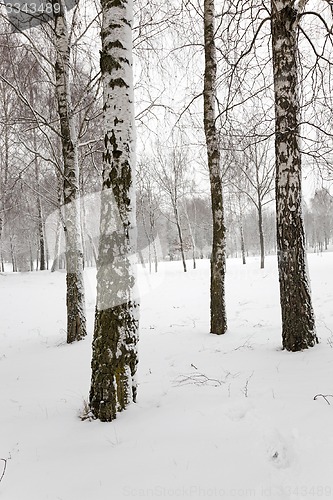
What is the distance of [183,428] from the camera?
2455 mm

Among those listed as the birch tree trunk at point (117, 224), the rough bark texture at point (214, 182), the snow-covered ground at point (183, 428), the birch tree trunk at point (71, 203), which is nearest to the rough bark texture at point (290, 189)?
the snow-covered ground at point (183, 428)

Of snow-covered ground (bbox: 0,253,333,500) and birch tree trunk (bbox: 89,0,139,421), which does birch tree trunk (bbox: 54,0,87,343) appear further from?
birch tree trunk (bbox: 89,0,139,421)

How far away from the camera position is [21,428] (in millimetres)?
2871

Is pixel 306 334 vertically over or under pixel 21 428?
over

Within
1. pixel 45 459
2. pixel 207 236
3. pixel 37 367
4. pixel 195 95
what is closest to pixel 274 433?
pixel 45 459

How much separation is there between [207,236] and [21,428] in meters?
43.0

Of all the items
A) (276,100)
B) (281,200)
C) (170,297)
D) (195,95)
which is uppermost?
(195,95)

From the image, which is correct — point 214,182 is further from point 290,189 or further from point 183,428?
point 183,428

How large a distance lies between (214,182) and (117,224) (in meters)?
3.66

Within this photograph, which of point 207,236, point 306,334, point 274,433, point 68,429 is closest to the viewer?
point 274,433

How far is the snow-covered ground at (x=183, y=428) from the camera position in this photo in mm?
1881

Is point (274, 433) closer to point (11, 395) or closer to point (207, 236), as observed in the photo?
point (11, 395)

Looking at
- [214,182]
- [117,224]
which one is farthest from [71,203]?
[117,224]

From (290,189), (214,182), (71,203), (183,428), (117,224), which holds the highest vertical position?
(214,182)
